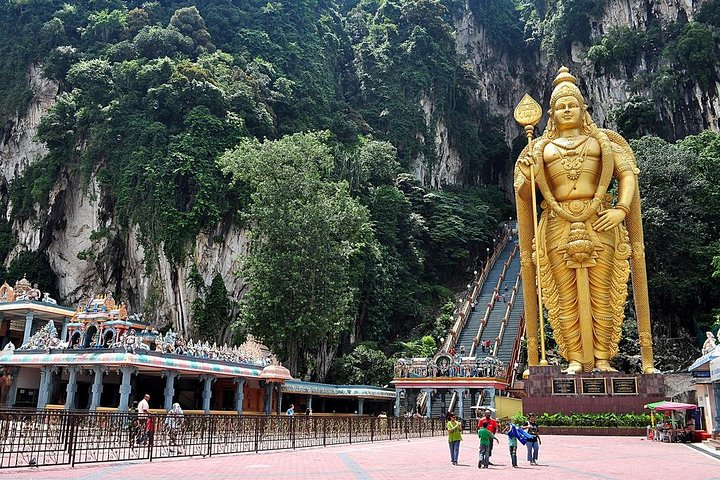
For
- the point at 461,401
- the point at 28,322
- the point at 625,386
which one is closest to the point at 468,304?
the point at 461,401

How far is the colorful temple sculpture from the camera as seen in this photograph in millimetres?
18797

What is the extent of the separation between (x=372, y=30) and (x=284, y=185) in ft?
80.6

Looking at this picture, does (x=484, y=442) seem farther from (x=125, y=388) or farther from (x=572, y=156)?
(x=572, y=156)

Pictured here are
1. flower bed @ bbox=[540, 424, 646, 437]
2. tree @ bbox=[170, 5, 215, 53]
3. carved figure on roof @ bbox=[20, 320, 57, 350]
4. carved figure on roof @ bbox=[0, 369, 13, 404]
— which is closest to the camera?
flower bed @ bbox=[540, 424, 646, 437]

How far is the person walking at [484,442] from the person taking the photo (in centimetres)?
948

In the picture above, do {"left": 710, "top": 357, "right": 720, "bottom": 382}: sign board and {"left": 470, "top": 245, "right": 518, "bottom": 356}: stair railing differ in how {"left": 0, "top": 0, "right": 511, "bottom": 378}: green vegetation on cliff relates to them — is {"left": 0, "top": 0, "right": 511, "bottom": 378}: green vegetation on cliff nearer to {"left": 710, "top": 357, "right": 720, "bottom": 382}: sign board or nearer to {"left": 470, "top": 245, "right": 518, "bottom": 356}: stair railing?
{"left": 470, "top": 245, "right": 518, "bottom": 356}: stair railing

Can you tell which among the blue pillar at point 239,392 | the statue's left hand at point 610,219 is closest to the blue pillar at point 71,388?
the blue pillar at point 239,392

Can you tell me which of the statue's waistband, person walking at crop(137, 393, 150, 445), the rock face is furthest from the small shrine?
the statue's waistband

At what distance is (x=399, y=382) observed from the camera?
22812 millimetres

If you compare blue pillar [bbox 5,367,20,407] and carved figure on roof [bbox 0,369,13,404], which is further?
blue pillar [bbox 5,367,20,407]

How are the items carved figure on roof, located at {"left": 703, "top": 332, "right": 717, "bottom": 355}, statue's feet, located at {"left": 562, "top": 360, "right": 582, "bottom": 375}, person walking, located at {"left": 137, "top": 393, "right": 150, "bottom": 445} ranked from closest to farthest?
person walking, located at {"left": 137, "top": 393, "right": 150, "bottom": 445} < carved figure on roof, located at {"left": 703, "top": 332, "right": 717, "bottom": 355} < statue's feet, located at {"left": 562, "top": 360, "right": 582, "bottom": 375}

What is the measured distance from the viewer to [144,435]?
10.5 metres

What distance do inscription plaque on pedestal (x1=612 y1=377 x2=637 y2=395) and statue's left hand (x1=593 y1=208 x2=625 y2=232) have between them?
446 centimetres

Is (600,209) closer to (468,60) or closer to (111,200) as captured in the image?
(111,200)
